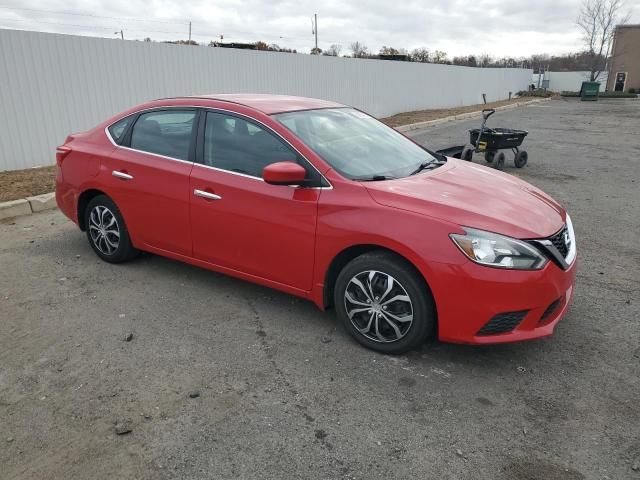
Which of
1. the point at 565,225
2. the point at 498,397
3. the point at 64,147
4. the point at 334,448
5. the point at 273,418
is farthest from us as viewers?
the point at 64,147

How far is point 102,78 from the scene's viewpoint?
1016 cm

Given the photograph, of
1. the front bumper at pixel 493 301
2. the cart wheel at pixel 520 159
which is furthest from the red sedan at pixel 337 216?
the cart wheel at pixel 520 159

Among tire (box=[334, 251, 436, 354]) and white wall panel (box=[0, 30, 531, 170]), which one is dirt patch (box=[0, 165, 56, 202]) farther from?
tire (box=[334, 251, 436, 354])

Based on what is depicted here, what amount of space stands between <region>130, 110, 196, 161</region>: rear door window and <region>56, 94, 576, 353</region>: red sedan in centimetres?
1

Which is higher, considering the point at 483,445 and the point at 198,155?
the point at 198,155

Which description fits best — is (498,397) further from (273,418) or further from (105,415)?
(105,415)

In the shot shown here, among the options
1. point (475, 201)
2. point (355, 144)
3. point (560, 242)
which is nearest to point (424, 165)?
point (355, 144)

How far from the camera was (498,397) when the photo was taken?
3043 millimetres

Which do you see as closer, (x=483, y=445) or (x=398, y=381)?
(x=483, y=445)

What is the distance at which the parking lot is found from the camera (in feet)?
8.34

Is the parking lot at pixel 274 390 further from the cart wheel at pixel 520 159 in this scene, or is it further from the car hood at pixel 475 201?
the cart wheel at pixel 520 159

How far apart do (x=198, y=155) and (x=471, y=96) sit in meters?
30.6

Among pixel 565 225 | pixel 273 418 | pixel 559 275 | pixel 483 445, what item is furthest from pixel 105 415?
pixel 565 225

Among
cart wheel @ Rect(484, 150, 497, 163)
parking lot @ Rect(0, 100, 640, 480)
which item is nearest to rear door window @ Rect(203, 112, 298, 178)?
parking lot @ Rect(0, 100, 640, 480)
